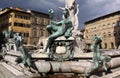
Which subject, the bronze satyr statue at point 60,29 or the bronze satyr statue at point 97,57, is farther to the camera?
the bronze satyr statue at point 60,29

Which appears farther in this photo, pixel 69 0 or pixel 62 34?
pixel 69 0

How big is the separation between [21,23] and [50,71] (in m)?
46.7

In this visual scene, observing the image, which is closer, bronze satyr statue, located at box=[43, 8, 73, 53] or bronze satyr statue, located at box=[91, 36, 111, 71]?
bronze satyr statue, located at box=[91, 36, 111, 71]

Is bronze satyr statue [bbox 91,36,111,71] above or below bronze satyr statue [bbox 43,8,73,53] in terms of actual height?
below

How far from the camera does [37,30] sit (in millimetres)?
59281

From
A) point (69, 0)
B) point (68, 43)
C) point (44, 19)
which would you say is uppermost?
point (44, 19)

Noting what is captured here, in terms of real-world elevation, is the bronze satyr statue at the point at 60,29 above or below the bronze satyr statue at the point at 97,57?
above

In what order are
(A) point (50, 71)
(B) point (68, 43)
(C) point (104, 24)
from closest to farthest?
(A) point (50, 71), (B) point (68, 43), (C) point (104, 24)

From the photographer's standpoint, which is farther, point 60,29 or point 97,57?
point 60,29

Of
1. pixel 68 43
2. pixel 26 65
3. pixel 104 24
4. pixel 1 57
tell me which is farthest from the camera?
pixel 104 24

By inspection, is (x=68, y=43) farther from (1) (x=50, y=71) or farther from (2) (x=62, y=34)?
(1) (x=50, y=71)

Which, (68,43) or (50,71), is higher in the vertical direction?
(68,43)

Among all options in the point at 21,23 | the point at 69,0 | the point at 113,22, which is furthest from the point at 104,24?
the point at 69,0

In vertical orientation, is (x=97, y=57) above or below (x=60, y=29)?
below
